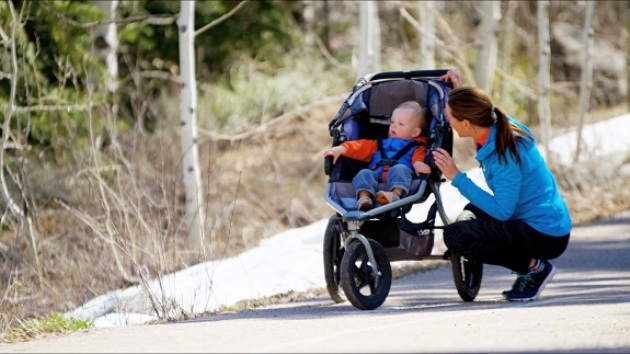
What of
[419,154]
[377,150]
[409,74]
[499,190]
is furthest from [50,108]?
[499,190]

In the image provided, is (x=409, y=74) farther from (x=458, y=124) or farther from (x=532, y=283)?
(x=532, y=283)

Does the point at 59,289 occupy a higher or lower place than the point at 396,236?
lower

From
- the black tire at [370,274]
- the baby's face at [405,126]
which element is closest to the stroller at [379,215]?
the black tire at [370,274]

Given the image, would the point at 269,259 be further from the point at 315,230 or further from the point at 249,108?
the point at 249,108

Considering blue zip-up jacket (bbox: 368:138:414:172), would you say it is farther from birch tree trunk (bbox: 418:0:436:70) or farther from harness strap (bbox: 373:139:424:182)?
birch tree trunk (bbox: 418:0:436:70)

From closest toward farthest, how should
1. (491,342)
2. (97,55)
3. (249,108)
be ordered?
(491,342) → (97,55) → (249,108)

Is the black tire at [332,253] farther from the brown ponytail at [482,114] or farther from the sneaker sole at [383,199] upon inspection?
the brown ponytail at [482,114]

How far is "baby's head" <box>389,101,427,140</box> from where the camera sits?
9.70 metres

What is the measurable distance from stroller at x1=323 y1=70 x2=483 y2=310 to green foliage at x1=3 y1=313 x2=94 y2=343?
1.80m

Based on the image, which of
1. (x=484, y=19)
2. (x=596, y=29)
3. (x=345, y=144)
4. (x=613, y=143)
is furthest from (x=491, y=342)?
(x=596, y=29)

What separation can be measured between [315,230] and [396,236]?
4346 millimetres

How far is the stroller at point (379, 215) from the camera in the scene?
902cm

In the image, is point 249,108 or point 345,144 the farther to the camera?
point 249,108

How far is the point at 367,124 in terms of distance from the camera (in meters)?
10.3
